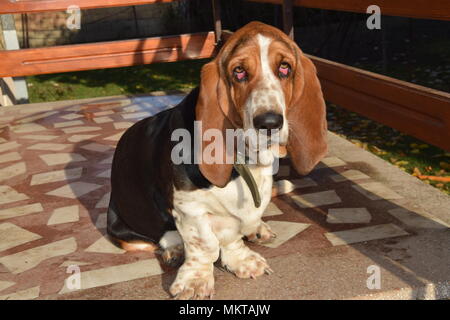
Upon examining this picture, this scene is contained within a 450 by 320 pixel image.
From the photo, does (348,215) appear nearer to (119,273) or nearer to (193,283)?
(193,283)

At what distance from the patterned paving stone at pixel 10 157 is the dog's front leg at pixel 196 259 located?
3.49 meters

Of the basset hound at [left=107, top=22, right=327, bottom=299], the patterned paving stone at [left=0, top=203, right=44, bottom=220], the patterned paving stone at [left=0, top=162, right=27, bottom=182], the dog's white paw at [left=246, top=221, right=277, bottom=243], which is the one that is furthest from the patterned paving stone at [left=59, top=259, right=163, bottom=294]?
the patterned paving stone at [left=0, top=162, right=27, bottom=182]

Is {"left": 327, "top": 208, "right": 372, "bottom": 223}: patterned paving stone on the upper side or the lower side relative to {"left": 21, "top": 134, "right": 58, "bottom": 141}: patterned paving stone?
lower

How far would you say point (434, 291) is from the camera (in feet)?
10.5

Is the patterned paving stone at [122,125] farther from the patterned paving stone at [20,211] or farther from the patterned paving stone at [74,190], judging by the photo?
the patterned paving stone at [20,211]

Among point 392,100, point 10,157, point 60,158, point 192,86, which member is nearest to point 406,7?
point 392,100

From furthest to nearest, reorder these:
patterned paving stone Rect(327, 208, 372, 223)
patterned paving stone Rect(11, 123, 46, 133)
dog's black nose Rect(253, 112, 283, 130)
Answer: patterned paving stone Rect(11, 123, 46, 133), patterned paving stone Rect(327, 208, 372, 223), dog's black nose Rect(253, 112, 283, 130)

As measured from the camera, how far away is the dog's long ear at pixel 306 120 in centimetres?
313

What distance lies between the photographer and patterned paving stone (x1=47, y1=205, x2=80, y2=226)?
448 centimetres

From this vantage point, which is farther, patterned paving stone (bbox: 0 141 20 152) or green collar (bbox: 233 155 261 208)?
patterned paving stone (bbox: 0 141 20 152)

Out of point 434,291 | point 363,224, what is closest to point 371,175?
point 363,224

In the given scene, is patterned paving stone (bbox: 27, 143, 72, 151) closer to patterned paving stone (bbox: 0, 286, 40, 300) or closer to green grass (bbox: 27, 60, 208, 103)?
patterned paving stone (bbox: 0, 286, 40, 300)

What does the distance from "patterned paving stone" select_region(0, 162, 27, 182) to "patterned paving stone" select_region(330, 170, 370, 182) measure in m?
3.16

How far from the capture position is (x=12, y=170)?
5.81 metres
